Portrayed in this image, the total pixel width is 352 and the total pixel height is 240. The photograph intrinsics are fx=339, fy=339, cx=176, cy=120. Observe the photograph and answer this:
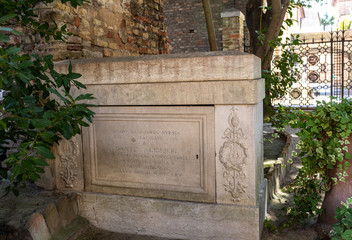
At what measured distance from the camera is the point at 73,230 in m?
2.78

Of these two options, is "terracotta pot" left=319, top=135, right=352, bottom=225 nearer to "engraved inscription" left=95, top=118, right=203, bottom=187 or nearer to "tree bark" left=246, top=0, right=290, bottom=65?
"engraved inscription" left=95, top=118, right=203, bottom=187

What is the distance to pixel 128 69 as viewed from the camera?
106 inches

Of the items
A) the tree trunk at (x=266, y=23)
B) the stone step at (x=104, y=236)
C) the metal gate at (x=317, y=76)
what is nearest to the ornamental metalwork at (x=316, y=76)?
the metal gate at (x=317, y=76)

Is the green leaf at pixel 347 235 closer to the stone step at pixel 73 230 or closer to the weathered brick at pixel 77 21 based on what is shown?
the stone step at pixel 73 230

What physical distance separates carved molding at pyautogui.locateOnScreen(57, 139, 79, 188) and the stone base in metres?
0.19

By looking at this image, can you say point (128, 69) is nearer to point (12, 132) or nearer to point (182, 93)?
point (182, 93)

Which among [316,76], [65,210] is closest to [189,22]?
[316,76]

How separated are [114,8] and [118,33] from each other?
353 millimetres

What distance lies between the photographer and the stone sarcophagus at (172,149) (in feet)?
8.15

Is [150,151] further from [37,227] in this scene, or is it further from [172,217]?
[37,227]

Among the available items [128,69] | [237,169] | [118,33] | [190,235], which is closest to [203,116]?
[237,169]

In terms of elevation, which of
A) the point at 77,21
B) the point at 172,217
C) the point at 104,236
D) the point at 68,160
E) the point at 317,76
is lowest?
the point at 104,236

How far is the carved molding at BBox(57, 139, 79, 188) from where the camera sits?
299cm

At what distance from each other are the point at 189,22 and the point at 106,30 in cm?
1033
